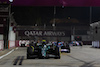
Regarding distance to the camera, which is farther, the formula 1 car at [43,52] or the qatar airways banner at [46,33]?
the qatar airways banner at [46,33]

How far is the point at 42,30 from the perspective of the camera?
273 feet

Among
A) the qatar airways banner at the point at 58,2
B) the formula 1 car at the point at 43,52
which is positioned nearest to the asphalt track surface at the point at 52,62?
the formula 1 car at the point at 43,52

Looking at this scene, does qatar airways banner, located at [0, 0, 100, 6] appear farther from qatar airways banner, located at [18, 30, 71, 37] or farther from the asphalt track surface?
qatar airways banner, located at [18, 30, 71, 37]

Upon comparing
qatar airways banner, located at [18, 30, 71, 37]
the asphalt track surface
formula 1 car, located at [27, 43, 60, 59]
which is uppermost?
qatar airways banner, located at [18, 30, 71, 37]

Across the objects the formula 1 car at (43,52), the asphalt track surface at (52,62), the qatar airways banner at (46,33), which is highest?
the qatar airways banner at (46,33)

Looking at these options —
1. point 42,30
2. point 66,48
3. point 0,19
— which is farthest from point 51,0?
point 42,30

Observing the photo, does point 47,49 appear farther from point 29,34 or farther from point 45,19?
point 45,19

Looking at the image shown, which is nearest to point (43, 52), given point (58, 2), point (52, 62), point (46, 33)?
point (52, 62)

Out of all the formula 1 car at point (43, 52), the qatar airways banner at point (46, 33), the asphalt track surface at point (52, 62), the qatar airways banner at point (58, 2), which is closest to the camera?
the asphalt track surface at point (52, 62)

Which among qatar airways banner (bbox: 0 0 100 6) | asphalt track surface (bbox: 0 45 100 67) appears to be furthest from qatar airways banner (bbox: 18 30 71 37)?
qatar airways banner (bbox: 0 0 100 6)

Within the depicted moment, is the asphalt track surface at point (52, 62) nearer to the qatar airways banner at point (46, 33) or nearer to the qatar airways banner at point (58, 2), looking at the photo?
the qatar airways banner at point (58, 2)

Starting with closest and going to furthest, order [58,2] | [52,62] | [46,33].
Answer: [58,2] < [52,62] < [46,33]

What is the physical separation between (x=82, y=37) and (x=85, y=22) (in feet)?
75.7

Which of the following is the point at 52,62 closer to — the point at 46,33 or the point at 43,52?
the point at 43,52
